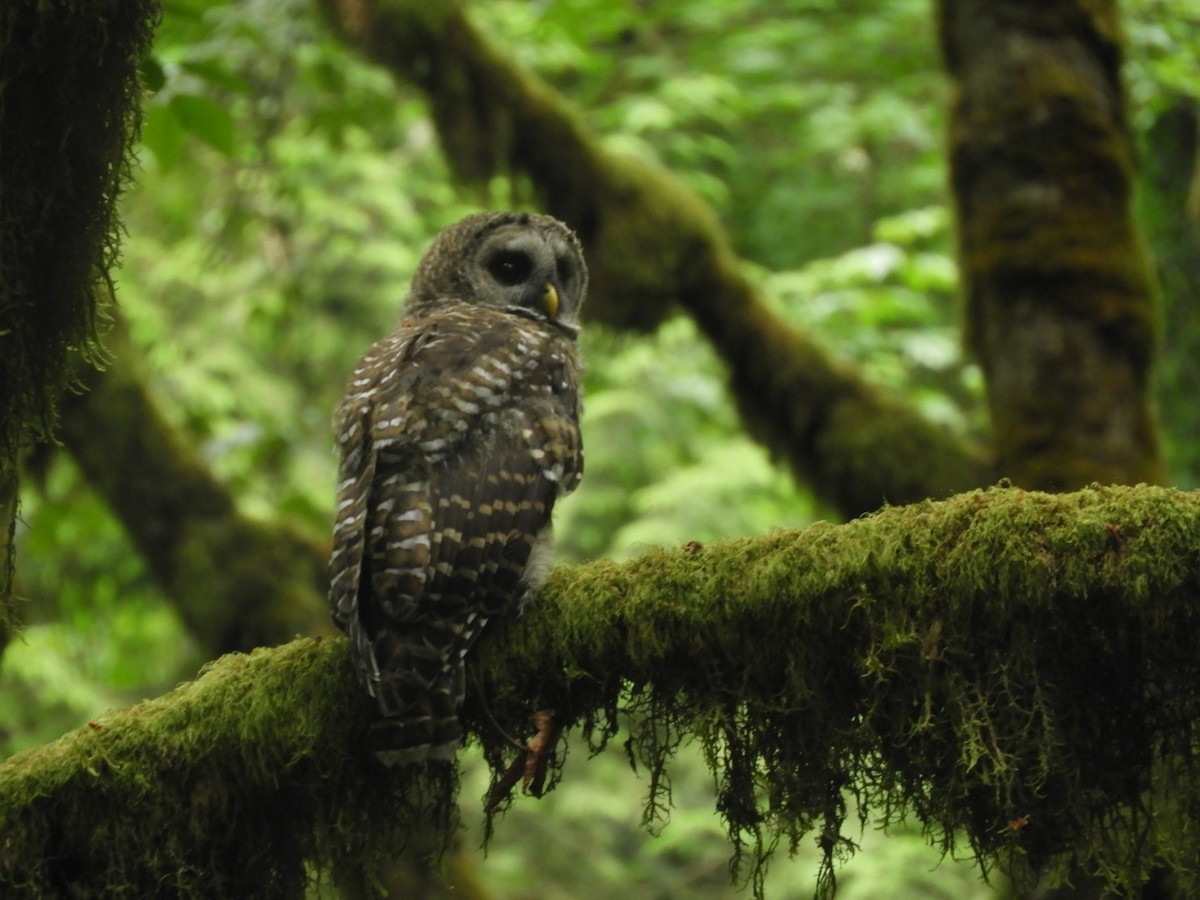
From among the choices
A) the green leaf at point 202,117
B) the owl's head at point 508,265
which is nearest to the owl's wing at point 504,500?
the owl's head at point 508,265

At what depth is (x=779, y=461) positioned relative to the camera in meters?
6.61

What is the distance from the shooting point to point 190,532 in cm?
655

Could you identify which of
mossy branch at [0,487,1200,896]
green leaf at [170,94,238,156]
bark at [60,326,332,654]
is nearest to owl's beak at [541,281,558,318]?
green leaf at [170,94,238,156]

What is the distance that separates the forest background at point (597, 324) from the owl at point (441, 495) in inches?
94.6

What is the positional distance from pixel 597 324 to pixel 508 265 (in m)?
2.27

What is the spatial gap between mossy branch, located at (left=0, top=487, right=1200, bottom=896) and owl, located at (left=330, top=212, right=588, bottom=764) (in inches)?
4.5

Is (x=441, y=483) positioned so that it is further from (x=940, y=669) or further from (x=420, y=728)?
(x=940, y=669)

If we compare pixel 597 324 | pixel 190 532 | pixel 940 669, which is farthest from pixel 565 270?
pixel 190 532

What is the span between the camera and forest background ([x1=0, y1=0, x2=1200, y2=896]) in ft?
23.6

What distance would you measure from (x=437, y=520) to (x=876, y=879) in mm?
5679

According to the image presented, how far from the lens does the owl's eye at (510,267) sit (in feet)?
15.0

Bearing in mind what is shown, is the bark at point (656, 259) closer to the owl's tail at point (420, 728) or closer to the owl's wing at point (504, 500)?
the owl's wing at point (504, 500)

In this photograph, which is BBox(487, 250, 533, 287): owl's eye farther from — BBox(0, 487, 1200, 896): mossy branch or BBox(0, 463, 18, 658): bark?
BBox(0, 463, 18, 658): bark

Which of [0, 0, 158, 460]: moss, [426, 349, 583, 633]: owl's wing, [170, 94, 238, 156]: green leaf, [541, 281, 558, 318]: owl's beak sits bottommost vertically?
[426, 349, 583, 633]: owl's wing
